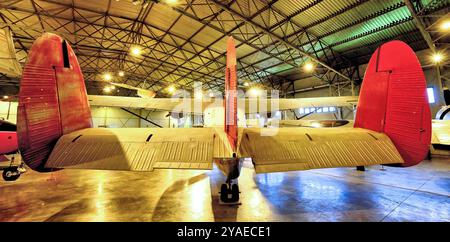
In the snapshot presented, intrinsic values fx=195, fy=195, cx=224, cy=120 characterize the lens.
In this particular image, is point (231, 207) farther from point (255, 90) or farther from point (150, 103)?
point (255, 90)

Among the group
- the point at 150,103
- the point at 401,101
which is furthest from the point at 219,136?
the point at 150,103

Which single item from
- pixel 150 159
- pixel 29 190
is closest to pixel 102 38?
pixel 29 190

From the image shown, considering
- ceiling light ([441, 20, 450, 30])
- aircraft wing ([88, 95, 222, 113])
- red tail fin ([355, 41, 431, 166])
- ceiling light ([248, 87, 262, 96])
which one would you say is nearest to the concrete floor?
red tail fin ([355, 41, 431, 166])

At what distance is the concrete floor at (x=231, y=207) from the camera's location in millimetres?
3559

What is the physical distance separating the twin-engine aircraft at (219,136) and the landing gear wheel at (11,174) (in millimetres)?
5551

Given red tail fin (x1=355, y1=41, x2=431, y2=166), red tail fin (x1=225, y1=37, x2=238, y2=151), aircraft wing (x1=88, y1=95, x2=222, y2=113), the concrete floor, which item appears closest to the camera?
red tail fin (x1=355, y1=41, x2=431, y2=166)

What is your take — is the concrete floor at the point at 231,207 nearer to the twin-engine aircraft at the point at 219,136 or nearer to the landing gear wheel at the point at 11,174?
the landing gear wheel at the point at 11,174

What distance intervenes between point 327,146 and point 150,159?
2471 mm

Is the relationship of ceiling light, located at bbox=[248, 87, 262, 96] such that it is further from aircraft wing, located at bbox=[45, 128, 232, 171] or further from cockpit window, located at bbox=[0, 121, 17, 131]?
aircraft wing, located at bbox=[45, 128, 232, 171]

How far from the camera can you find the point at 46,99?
104 inches

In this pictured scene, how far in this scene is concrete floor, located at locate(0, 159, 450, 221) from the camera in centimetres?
356

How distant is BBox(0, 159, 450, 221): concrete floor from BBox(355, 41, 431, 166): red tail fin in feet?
4.78

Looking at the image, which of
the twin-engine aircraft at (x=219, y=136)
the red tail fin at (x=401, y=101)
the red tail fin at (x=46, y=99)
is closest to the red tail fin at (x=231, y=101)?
the twin-engine aircraft at (x=219, y=136)

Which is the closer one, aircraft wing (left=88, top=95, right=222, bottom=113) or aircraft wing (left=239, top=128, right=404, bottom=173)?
aircraft wing (left=239, top=128, right=404, bottom=173)
